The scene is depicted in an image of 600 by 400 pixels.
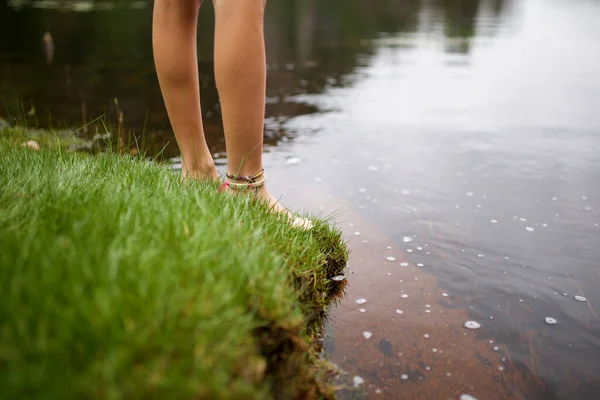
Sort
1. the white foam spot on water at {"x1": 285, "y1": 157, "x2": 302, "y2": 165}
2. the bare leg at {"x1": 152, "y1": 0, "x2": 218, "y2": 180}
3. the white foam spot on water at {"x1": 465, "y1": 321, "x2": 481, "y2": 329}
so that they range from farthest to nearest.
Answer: the white foam spot on water at {"x1": 285, "y1": 157, "x2": 302, "y2": 165}, the bare leg at {"x1": 152, "y1": 0, "x2": 218, "y2": 180}, the white foam spot on water at {"x1": 465, "y1": 321, "x2": 481, "y2": 329}

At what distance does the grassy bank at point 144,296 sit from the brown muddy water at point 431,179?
1.17ft

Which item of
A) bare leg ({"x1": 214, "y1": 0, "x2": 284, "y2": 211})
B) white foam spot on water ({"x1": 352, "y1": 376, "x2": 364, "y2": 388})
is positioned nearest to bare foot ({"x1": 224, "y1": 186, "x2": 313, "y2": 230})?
bare leg ({"x1": 214, "y1": 0, "x2": 284, "y2": 211})

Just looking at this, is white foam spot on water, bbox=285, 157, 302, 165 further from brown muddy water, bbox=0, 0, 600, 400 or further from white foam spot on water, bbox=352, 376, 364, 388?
white foam spot on water, bbox=352, 376, 364, 388

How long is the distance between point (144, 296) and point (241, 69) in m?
1.07

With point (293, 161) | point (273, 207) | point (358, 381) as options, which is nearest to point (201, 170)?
point (273, 207)

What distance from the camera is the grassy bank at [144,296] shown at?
3.05 feet

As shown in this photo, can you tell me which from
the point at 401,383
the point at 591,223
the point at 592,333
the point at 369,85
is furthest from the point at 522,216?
the point at 369,85

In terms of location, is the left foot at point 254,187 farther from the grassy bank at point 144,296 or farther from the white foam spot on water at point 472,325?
the white foam spot on water at point 472,325

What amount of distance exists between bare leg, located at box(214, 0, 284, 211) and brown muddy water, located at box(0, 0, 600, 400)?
667 millimetres

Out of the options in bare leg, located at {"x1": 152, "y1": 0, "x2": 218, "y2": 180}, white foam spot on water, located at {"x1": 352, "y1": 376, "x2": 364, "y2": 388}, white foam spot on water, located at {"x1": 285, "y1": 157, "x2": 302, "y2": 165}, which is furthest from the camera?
white foam spot on water, located at {"x1": 285, "y1": 157, "x2": 302, "y2": 165}

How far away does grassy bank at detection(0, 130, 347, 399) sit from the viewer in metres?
0.93

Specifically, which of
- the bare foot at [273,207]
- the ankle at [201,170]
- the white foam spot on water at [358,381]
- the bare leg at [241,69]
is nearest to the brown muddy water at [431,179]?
the white foam spot on water at [358,381]

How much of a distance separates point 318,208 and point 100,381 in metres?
1.86

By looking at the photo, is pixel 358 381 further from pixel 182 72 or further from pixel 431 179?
pixel 431 179
